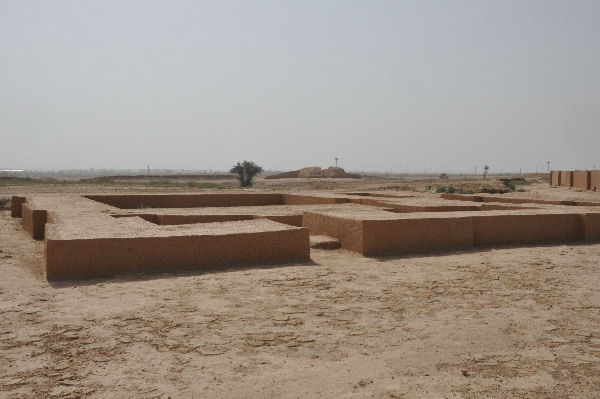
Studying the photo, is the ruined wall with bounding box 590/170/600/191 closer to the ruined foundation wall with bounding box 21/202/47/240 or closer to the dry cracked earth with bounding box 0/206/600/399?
the dry cracked earth with bounding box 0/206/600/399

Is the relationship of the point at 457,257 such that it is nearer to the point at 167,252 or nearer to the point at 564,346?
the point at 564,346

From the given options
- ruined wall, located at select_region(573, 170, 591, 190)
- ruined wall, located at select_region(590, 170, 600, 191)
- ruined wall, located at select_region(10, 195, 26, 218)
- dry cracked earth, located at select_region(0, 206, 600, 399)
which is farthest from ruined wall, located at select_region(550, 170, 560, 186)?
ruined wall, located at select_region(10, 195, 26, 218)

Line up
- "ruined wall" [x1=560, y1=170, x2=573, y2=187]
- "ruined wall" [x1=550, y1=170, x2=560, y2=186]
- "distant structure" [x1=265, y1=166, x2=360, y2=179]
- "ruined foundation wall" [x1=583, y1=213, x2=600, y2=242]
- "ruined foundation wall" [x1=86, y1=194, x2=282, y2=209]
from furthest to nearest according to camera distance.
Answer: "distant structure" [x1=265, y1=166, x2=360, y2=179], "ruined wall" [x1=550, y1=170, x2=560, y2=186], "ruined wall" [x1=560, y1=170, x2=573, y2=187], "ruined foundation wall" [x1=86, y1=194, x2=282, y2=209], "ruined foundation wall" [x1=583, y1=213, x2=600, y2=242]

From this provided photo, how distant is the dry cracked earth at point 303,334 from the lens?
9.94 feet

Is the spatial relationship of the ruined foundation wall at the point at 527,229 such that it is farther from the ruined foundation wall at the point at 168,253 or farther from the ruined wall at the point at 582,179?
the ruined wall at the point at 582,179

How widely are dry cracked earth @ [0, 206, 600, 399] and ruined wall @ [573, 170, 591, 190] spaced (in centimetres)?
2175

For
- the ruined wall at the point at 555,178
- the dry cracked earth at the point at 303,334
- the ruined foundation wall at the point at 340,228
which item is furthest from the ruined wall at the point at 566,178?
the dry cracked earth at the point at 303,334

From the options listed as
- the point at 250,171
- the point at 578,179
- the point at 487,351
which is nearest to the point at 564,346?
the point at 487,351

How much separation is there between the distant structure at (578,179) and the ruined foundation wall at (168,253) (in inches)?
886

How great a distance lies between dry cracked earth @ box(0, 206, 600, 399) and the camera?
9.94 ft

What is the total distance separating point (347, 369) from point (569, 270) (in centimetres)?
431

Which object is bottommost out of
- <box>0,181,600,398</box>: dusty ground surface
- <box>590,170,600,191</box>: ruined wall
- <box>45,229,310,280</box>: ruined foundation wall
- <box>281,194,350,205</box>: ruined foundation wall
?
<box>0,181,600,398</box>: dusty ground surface

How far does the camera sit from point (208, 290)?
507cm

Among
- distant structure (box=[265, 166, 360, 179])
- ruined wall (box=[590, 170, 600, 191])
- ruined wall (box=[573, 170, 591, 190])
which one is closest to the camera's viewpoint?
ruined wall (box=[590, 170, 600, 191])
